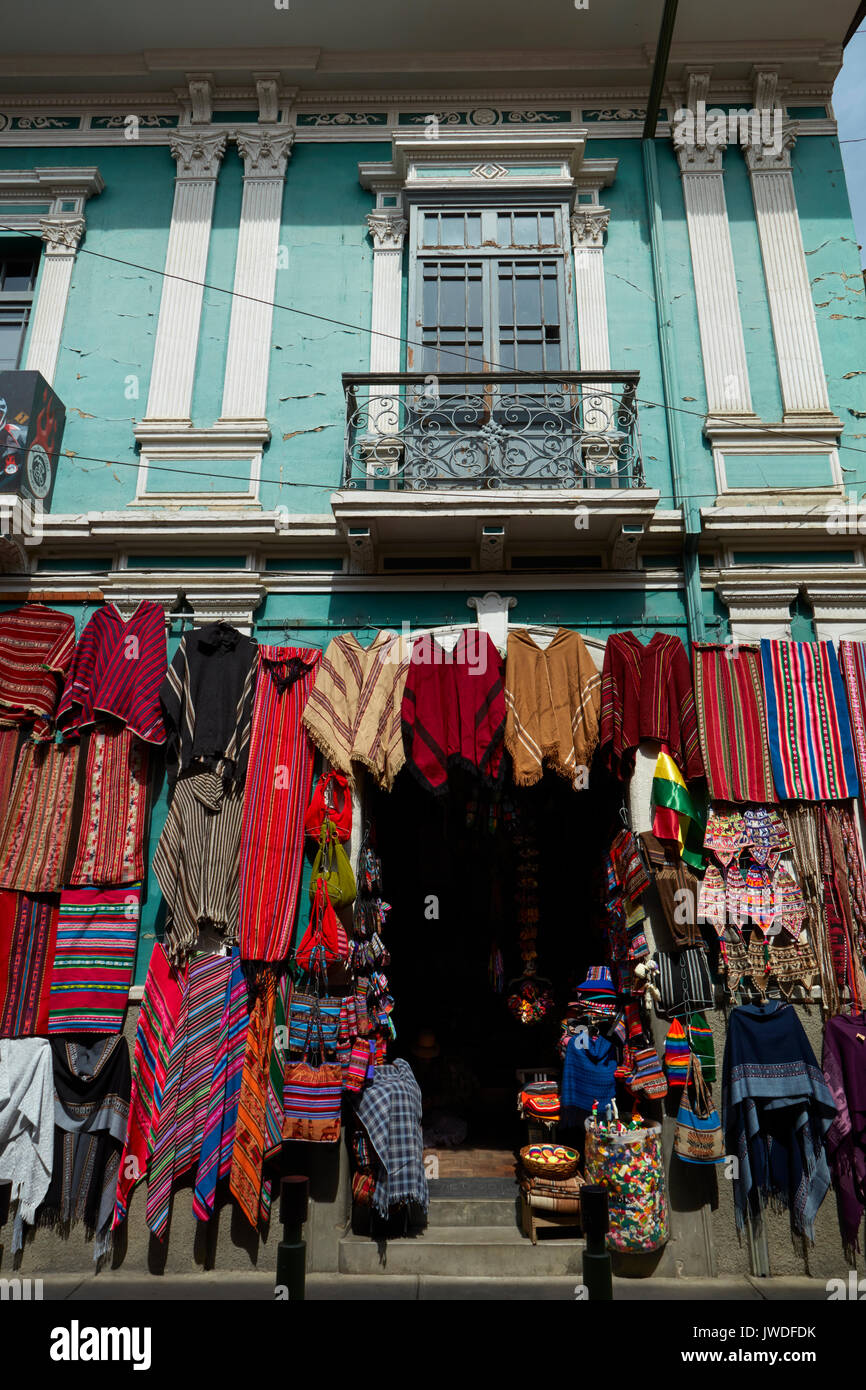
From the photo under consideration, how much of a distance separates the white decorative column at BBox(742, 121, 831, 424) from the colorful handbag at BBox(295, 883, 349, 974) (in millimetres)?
5739

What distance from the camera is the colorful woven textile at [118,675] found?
6633 millimetres

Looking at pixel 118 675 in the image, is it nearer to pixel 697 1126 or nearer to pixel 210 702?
pixel 210 702

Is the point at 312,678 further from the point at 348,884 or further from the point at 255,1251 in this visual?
the point at 255,1251

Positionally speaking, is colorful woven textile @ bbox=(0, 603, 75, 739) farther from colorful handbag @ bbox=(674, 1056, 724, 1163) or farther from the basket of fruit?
colorful handbag @ bbox=(674, 1056, 724, 1163)

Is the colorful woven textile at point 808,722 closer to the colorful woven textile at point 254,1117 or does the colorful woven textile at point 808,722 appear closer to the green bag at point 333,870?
the green bag at point 333,870

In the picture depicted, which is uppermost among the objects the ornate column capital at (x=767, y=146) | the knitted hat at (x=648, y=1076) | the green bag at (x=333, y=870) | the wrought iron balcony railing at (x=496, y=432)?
the ornate column capital at (x=767, y=146)

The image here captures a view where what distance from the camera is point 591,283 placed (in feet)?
27.0

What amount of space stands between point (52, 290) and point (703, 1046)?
28.7ft

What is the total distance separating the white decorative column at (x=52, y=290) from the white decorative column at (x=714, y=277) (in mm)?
5978

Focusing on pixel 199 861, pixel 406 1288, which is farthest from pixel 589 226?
pixel 406 1288

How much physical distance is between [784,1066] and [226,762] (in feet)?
14.7

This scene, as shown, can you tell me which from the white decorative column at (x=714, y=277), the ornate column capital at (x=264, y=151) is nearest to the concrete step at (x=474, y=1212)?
the white decorative column at (x=714, y=277)

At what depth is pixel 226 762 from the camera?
6.55 metres

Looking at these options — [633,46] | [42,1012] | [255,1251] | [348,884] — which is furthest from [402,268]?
[255,1251]
